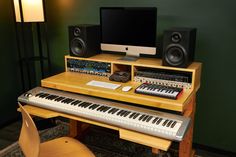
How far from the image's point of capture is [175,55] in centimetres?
193

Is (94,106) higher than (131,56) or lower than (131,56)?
lower

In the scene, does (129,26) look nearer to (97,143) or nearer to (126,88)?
(126,88)

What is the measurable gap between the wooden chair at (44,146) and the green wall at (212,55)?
1247 millimetres

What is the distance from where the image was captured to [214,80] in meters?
2.24

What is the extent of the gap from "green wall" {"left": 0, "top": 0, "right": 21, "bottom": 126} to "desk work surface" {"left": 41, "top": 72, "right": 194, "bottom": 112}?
→ 94 centimetres

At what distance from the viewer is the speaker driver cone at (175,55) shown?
187 centimetres

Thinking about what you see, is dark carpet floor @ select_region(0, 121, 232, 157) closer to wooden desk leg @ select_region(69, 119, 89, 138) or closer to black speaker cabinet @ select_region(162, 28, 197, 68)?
wooden desk leg @ select_region(69, 119, 89, 138)

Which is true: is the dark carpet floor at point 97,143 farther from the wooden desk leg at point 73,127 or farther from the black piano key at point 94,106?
the black piano key at point 94,106

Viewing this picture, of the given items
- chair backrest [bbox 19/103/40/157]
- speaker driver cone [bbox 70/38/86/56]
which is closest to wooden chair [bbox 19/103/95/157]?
chair backrest [bbox 19/103/40/157]

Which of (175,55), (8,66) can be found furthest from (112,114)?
(8,66)

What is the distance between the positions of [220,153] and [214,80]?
0.71 metres

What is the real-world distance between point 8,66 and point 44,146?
1.54 m

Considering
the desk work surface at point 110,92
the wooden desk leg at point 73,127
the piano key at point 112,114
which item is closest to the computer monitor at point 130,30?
the desk work surface at point 110,92

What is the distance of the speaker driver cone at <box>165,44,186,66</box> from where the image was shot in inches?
73.8
